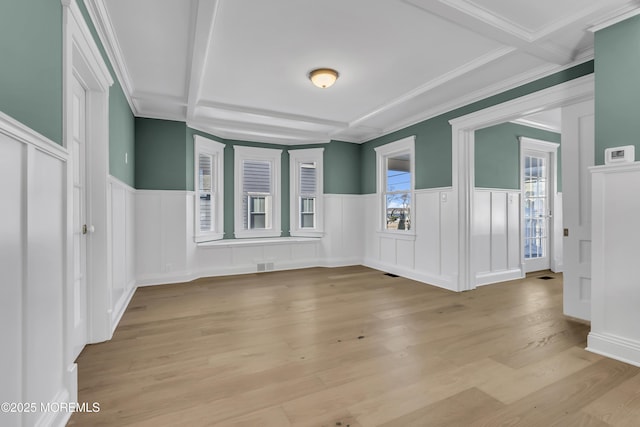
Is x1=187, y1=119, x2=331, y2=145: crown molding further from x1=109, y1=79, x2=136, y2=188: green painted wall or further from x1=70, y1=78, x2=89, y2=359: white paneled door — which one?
x1=70, y1=78, x2=89, y2=359: white paneled door

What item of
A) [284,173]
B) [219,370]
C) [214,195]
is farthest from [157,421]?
[284,173]

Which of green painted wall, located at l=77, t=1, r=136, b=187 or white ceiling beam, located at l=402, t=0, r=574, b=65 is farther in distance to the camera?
green painted wall, located at l=77, t=1, r=136, b=187

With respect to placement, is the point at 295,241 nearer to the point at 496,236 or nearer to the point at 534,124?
the point at 496,236

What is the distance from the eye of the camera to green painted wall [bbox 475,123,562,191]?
4.64m

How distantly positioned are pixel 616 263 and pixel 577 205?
98 cm

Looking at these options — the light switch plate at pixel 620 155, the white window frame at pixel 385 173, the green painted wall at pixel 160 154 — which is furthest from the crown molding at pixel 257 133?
the light switch plate at pixel 620 155

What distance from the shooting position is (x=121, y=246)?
340 cm

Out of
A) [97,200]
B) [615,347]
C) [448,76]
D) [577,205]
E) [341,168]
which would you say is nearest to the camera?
[615,347]

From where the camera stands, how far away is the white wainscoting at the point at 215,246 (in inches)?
176

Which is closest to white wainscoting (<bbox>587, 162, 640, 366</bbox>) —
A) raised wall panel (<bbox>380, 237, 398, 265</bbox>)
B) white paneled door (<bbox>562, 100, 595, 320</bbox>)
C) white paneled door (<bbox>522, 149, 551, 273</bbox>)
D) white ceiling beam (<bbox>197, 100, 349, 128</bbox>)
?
white paneled door (<bbox>562, 100, 595, 320</bbox>)

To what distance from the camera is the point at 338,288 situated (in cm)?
436

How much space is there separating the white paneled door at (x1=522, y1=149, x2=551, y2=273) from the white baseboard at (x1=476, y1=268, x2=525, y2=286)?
0.49 meters

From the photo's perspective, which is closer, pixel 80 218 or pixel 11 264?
pixel 11 264

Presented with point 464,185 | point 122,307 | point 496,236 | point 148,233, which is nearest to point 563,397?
point 464,185
